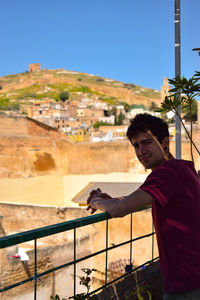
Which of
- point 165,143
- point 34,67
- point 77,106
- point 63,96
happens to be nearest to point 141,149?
point 165,143

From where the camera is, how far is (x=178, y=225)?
1618 mm

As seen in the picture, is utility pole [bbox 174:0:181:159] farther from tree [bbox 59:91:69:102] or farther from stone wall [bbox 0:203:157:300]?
tree [bbox 59:91:69:102]

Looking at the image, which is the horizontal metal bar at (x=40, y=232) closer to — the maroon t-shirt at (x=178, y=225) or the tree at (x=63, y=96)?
the maroon t-shirt at (x=178, y=225)

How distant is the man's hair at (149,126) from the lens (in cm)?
198

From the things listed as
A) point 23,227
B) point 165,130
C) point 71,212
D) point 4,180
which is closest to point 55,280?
point 71,212

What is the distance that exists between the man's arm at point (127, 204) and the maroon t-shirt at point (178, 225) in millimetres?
37

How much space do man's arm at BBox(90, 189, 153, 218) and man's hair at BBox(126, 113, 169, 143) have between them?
0.46m

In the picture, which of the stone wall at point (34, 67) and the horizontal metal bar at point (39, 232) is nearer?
the horizontal metal bar at point (39, 232)

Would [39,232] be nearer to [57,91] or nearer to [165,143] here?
[165,143]

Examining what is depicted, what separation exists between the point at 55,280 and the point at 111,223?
4.06 meters

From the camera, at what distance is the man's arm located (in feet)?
5.37

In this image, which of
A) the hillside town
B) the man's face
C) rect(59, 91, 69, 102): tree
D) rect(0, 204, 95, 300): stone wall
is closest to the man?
the man's face

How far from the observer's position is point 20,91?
10112 centimetres

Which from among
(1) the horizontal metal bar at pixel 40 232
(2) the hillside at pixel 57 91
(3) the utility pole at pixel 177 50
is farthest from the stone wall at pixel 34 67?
(1) the horizontal metal bar at pixel 40 232
